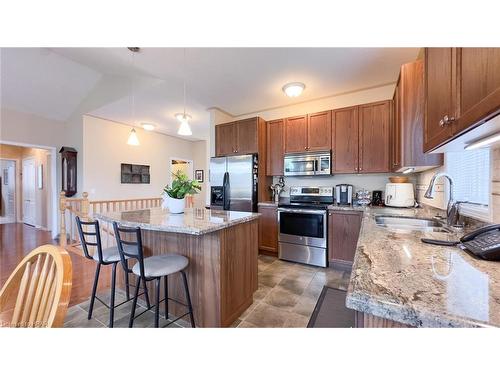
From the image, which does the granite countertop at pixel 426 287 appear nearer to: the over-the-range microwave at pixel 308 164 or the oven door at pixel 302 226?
the oven door at pixel 302 226

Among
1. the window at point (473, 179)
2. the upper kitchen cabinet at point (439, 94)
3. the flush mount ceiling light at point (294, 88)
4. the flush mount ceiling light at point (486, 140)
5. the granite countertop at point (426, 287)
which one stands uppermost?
the flush mount ceiling light at point (294, 88)

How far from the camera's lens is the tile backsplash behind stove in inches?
128

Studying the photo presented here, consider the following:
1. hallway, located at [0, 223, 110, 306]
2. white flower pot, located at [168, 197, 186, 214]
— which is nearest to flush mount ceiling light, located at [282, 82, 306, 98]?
white flower pot, located at [168, 197, 186, 214]

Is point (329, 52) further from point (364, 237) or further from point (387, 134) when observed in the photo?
point (364, 237)

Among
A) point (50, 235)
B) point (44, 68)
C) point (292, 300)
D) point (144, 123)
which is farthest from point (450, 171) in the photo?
point (50, 235)

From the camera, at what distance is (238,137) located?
3781 mm

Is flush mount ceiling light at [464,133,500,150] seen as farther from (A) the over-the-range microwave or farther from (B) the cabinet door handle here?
(A) the over-the-range microwave

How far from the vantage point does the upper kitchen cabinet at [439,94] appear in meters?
0.90

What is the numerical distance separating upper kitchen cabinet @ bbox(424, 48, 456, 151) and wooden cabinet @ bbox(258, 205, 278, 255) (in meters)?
2.39

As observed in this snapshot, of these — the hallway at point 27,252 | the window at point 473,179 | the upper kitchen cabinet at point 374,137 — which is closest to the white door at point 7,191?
the hallway at point 27,252

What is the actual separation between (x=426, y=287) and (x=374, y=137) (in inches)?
114

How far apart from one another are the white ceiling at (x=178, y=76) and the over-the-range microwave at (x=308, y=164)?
1.00 meters
